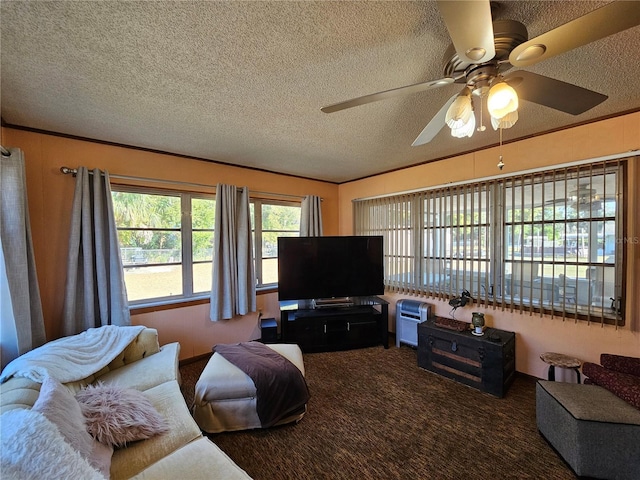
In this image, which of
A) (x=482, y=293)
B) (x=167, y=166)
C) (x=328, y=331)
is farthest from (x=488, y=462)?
(x=167, y=166)

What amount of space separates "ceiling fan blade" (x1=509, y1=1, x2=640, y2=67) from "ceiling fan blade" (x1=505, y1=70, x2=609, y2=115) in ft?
0.57

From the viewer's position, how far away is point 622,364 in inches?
74.0

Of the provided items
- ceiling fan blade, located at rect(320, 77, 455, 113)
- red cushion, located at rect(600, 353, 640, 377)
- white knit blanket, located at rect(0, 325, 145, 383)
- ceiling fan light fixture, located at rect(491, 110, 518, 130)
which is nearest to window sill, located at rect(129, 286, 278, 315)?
white knit blanket, located at rect(0, 325, 145, 383)

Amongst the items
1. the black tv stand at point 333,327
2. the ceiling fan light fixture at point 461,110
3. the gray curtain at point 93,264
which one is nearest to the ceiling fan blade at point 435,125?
the ceiling fan light fixture at point 461,110

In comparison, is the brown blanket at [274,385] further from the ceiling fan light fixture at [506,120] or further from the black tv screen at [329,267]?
the ceiling fan light fixture at [506,120]

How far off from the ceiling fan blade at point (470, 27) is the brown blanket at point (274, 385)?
2.19 meters

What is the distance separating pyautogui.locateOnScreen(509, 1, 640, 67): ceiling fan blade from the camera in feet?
2.63

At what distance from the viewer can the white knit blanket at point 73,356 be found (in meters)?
1.52

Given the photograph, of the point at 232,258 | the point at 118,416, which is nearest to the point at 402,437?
the point at 118,416

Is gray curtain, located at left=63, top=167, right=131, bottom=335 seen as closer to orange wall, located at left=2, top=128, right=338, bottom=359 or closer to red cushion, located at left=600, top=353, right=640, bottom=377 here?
orange wall, located at left=2, top=128, right=338, bottom=359

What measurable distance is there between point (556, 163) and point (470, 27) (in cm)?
229

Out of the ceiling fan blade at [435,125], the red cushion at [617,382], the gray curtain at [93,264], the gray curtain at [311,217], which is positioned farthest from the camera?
the gray curtain at [311,217]

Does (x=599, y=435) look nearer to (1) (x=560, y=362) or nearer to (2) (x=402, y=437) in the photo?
(1) (x=560, y=362)

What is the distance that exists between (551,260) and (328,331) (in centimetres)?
247
